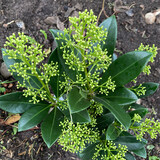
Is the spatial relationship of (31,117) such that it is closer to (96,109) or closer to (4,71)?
(96,109)

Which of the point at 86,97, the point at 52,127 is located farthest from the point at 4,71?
the point at 86,97

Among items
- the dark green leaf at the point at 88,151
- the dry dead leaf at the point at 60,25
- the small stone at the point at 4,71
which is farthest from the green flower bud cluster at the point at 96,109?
the dry dead leaf at the point at 60,25

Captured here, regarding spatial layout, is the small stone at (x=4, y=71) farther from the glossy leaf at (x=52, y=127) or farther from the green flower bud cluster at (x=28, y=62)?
the glossy leaf at (x=52, y=127)

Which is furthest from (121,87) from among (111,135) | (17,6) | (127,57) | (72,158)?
(17,6)

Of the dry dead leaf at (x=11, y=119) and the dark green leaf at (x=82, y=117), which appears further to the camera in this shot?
the dry dead leaf at (x=11, y=119)

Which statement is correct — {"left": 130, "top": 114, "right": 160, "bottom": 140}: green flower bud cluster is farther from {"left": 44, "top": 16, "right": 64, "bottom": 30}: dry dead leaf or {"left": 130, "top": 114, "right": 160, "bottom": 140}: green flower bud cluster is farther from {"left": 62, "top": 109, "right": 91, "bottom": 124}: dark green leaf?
{"left": 44, "top": 16, "right": 64, "bottom": 30}: dry dead leaf

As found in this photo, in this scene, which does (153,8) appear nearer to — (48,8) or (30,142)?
(48,8)
